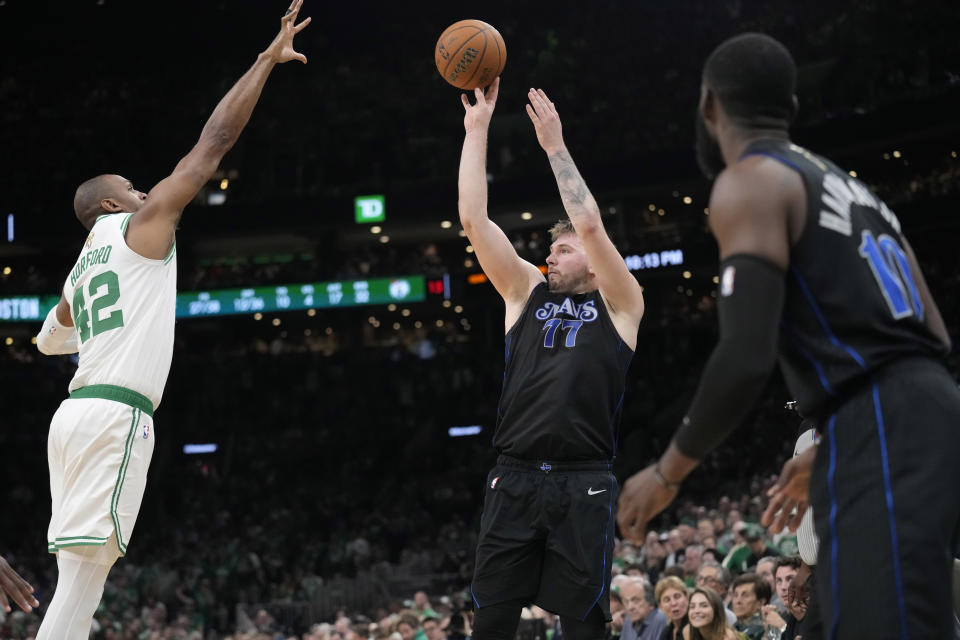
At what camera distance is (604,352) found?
15.6 ft

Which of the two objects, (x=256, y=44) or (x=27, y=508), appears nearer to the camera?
(x=27, y=508)

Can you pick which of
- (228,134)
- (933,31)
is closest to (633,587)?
(228,134)

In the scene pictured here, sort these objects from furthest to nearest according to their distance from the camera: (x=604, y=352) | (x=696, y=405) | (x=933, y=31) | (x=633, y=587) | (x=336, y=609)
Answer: (x=933, y=31), (x=336, y=609), (x=633, y=587), (x=604, y=352), (x=696, y=405)

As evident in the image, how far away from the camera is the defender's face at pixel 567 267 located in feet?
16.3

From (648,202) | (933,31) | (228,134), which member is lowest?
(228,134)

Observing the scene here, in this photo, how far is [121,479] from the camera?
443cm

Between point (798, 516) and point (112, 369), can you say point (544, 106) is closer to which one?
point (112, 369)

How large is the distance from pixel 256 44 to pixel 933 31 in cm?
2083

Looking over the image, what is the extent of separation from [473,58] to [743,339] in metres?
3.77

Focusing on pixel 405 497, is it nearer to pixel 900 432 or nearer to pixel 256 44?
pixel 256 44

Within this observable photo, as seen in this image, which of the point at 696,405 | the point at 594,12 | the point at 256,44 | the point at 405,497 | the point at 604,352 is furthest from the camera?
the point at 256,44

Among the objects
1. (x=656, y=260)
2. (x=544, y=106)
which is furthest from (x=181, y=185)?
(x=656, y=260)

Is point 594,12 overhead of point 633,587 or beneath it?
overhead

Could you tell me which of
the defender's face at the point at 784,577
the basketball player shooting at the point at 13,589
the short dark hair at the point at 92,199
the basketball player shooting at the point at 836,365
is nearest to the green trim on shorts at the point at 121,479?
the basketball player shooting at the point at 13,589
